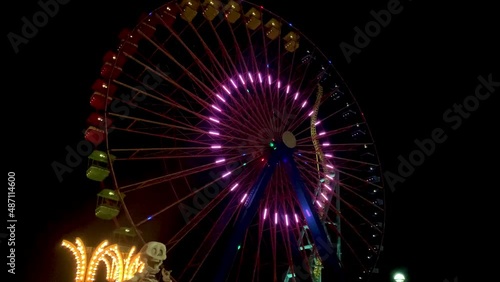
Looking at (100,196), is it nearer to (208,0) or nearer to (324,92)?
(208,0)

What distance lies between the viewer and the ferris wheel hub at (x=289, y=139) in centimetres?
1154

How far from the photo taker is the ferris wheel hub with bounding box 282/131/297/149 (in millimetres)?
11539

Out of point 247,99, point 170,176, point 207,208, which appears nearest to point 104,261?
point 170,176

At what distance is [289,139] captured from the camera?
38.3ft

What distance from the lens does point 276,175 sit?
477 inches

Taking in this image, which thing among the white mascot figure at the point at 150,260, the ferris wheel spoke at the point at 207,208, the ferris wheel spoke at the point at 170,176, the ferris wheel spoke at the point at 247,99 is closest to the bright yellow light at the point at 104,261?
the ferris wheel spoke at the point at 207,208

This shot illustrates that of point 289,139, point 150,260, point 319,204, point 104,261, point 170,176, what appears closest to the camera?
point 150,260

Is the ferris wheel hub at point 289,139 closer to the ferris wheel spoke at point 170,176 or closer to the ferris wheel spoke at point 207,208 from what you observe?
the ferris wheel spoke at point 207,208

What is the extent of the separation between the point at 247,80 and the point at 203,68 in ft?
4.01

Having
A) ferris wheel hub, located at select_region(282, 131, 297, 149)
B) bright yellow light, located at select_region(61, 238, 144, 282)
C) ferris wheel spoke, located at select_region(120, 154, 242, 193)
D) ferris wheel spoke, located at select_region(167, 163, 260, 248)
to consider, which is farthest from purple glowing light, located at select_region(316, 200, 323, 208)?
bright yellow light, located at select_region(61, 238, 144, 282)

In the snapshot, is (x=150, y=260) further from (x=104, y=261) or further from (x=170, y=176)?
(x=170, y=176)

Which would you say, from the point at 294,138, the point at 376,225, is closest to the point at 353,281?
the point at 376,225

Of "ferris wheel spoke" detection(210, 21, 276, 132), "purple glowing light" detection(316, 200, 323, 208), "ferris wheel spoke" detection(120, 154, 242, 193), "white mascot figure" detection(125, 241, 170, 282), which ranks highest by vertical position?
"ferris wheel spoke" detection(210, 21, 276, 132)

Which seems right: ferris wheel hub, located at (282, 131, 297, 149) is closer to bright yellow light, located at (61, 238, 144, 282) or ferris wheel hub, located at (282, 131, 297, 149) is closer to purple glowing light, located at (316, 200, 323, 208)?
purple glowing light, located at (316, 200, 323, 208)
